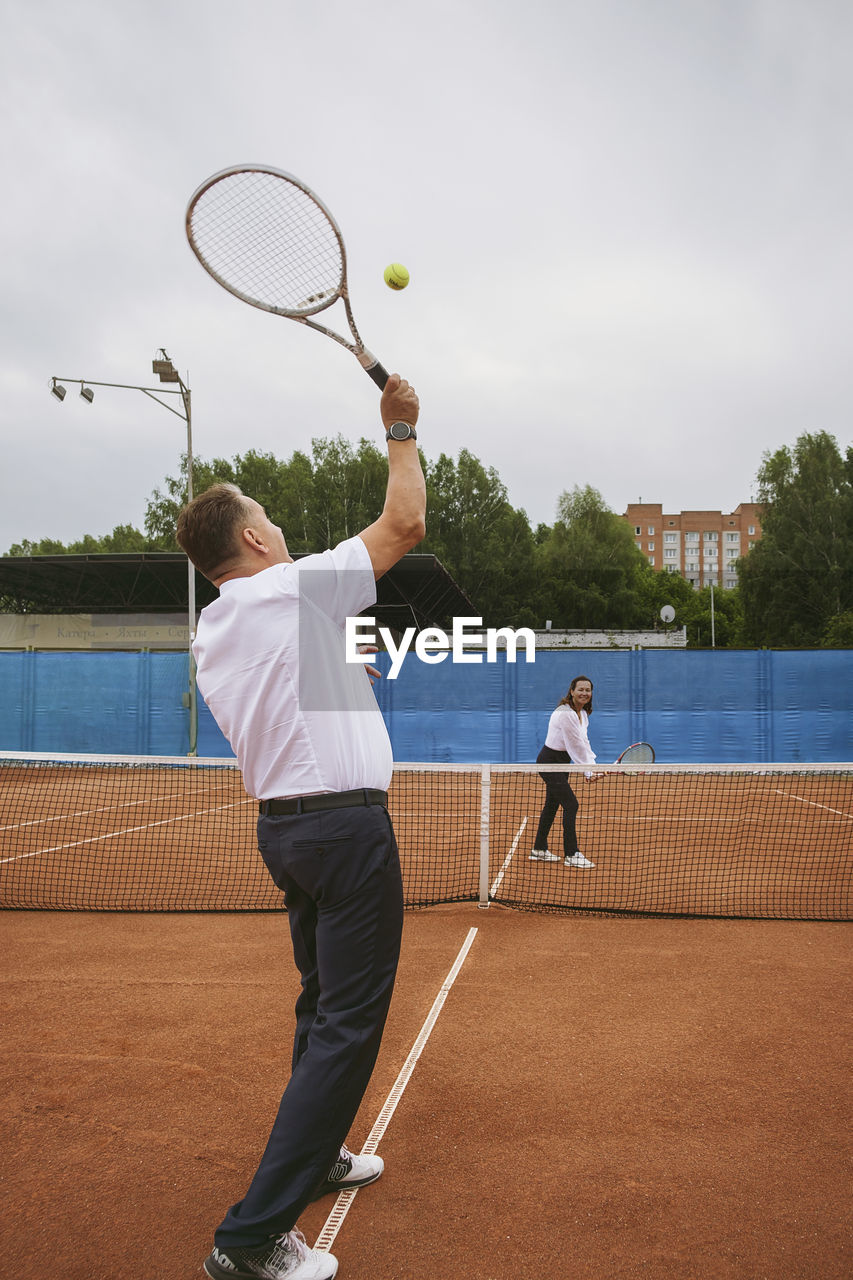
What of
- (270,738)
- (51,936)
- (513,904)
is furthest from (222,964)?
(270,738)

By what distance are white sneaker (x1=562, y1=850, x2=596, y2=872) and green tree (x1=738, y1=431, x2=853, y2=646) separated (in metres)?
34.7

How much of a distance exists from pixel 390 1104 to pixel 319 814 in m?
1.70

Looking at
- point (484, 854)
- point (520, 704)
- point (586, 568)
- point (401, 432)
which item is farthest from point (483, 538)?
point (401, 432)

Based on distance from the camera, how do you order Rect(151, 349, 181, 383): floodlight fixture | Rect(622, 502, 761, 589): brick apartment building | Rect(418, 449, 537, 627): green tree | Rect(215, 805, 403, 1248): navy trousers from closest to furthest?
Rect(215, 805, 403, 1248): navy trousers
Rect(151, 349, 181, 383): floodlight fixture
Rect(418, 449, 537, 627): green tree
Rect(622, 502, 761, 589): brick apartment building

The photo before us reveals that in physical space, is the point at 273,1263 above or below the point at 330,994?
below

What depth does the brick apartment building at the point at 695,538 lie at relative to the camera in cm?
11194

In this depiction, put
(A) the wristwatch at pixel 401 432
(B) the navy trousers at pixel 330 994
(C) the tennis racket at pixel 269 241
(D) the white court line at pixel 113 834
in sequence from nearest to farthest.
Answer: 1. (B) the navy trousers at pixel 330 994
2. (A) the wristwatch at pixel 401 432
3. (C) the tennis racket at pixel 269 241
4. (D) the white court line at pixel 113 834

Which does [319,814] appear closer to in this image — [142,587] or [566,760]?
[566,760]

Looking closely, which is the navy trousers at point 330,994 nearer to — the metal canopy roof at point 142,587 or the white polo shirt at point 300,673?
the white polo shirt at point 300,673

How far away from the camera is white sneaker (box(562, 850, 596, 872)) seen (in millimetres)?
7777

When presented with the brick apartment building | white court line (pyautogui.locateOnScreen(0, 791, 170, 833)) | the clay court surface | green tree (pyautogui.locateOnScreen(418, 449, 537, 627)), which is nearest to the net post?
the clay court surface

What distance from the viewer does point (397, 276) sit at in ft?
13.0

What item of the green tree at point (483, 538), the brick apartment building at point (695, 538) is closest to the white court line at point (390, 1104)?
the green tree at point (483, 538)

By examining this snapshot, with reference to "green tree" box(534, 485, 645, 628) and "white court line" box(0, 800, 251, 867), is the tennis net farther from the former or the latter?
"green tree" box(534, 485, 645, 628)
